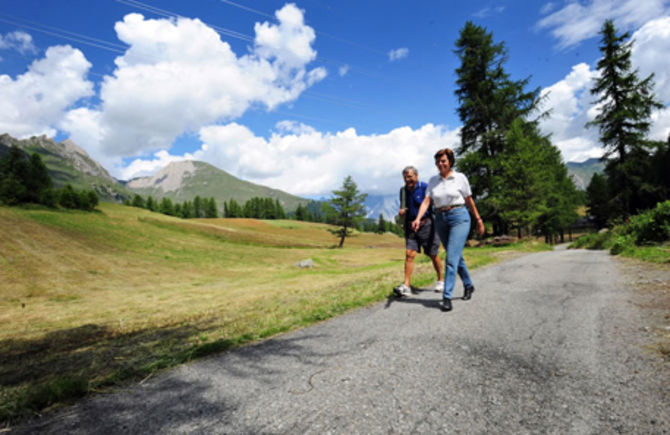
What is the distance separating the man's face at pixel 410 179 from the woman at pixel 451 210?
598mm

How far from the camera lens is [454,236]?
4.65m

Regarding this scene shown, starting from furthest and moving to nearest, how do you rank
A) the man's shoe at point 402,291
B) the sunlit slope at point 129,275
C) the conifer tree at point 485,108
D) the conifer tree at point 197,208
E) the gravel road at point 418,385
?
the conifer tree at point 197,208 → the conifer tree at point 485,108 → the sunlit slope at point 129,275 → the man's shoe at point 402,291 → the gravel road at point 418,385

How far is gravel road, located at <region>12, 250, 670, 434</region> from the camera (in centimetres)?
165

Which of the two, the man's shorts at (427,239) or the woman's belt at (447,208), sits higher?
the woman's belt at (447,208)

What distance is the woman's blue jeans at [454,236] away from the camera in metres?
4.53

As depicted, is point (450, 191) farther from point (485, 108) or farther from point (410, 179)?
point (485, 108)

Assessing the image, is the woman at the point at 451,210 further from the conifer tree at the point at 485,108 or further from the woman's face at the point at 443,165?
the conifer tree at the point at 485,108

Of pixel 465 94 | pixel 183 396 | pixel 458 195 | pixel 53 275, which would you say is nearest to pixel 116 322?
pixel 183 396

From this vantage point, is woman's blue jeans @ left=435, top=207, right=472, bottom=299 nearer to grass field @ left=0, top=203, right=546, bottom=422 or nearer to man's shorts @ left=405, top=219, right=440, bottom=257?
man's shorts @ left=405, top=219, right=440, bottom=257

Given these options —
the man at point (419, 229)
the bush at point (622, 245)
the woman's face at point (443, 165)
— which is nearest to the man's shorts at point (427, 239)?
the man at point (419, 229)

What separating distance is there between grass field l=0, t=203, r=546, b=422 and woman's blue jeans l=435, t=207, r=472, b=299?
1.34 metres

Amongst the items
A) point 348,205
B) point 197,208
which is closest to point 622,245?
point 348,205

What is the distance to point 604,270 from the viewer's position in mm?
7289

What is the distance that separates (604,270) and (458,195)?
551cm
